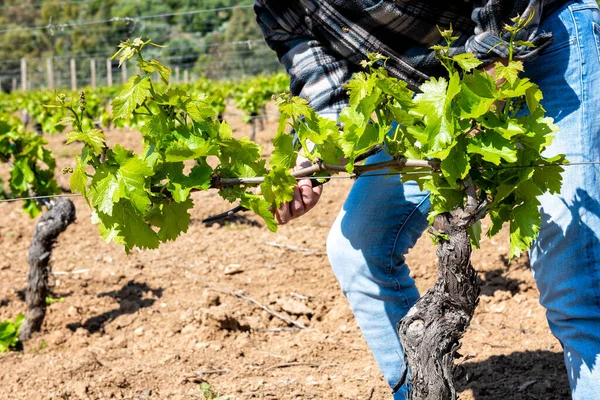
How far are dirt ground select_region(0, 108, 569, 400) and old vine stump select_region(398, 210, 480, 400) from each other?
1.17 meters

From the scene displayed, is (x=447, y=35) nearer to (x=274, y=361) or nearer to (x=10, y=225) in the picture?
(x=274, y=361)

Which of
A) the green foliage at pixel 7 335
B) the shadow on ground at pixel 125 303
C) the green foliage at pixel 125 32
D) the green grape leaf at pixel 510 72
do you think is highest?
the green grape leaf at pixel 510 72

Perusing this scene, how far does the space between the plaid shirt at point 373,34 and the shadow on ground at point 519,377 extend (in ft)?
4.15

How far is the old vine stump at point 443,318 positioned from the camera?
5.60ft

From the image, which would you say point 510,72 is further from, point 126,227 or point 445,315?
point 126,227

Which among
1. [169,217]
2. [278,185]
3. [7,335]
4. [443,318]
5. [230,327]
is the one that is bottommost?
[7,335]

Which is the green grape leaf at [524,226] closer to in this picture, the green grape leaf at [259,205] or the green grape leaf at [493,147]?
the green grape leaf at [493,147]

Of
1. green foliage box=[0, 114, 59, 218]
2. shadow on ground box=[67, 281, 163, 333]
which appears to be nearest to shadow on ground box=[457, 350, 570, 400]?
shadow on ground box=[67, 281, 163, 333]

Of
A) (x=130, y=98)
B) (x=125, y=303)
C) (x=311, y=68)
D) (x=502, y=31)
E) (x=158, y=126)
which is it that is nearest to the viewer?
(x=130, y=98)

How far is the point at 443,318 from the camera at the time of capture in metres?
1.73

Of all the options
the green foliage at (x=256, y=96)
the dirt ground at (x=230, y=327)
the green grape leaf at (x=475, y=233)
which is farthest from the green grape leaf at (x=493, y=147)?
the green foliage at (x=256, y=96)

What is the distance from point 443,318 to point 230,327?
2.30 meters

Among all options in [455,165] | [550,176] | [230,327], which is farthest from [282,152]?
[230,327]

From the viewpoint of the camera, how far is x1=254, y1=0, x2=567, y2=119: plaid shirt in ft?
6.15
